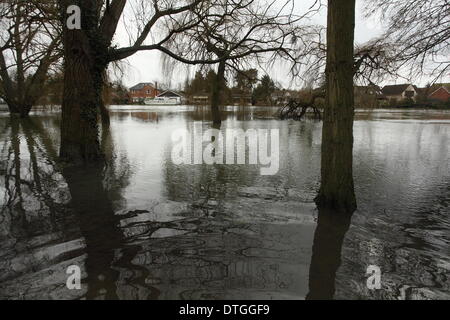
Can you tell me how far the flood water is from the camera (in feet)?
10.1

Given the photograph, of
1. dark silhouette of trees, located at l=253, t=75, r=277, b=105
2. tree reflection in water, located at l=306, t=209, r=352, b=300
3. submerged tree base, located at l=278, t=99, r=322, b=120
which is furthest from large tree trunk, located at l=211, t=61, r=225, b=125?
tree reflection in water, located at l=306, t=209, r=352, b=300

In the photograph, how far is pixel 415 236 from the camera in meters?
4.34

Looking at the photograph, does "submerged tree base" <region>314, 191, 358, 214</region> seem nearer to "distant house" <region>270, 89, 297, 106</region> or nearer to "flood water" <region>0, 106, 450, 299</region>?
"flood water" <region>0, 106, 450, 299</region>

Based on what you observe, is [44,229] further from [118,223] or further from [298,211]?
[298,211]

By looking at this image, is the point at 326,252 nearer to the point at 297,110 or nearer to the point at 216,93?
the point at 216,93

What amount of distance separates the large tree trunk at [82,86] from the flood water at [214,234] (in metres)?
0.69

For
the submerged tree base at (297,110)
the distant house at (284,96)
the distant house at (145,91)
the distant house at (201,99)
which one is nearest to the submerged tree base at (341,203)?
Result: the distant house at (284,96)

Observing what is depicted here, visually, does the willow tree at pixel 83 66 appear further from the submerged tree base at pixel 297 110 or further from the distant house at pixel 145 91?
the distant house at pixel 145 91

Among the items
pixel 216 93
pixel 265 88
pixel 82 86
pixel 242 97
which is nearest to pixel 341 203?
pixel 82 86

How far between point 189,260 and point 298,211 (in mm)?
2237

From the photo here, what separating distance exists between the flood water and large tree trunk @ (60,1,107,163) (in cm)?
69

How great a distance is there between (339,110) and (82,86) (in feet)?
19.6
